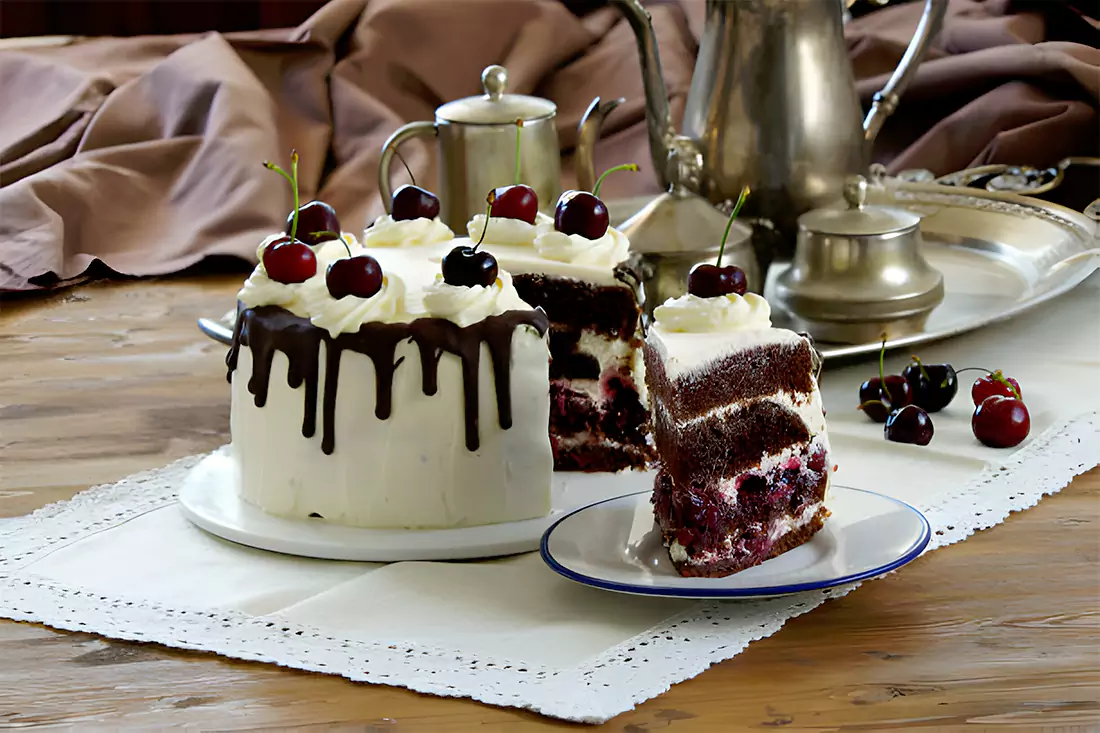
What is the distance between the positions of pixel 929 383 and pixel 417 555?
0.95 meters

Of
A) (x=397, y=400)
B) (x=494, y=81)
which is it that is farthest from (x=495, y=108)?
(x=397, y=400)

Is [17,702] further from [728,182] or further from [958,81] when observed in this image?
[958,81]

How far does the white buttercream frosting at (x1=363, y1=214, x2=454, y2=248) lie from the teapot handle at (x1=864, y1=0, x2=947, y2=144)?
0.94m

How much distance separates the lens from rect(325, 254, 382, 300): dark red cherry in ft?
6.54

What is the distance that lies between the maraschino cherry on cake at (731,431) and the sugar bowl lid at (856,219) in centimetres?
72

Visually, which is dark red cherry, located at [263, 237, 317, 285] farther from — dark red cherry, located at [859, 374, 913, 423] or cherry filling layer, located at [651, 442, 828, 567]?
dark red cherry, located at [859, 374, 913, 423]

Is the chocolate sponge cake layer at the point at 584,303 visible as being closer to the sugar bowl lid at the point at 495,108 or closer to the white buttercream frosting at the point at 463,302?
the white buttercream frosting at the point at 463,302

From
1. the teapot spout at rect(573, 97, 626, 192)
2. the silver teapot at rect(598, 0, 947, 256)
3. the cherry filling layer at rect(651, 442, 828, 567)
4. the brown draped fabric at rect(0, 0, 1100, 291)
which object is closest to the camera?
the cherry filling layer at rect(651, 442, 828, 567)

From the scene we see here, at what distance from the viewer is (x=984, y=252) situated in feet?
9.86

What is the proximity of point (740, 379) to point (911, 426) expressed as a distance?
546mm

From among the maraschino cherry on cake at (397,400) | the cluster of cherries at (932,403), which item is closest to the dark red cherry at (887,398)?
the cluster of cherries at (932,403)

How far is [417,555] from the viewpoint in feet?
6.32

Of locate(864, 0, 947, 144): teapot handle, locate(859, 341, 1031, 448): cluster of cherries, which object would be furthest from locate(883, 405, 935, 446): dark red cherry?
locate(864, 0, 947, 144): teapot handle

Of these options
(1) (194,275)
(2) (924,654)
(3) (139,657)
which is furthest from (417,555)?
(1) (194,275)
